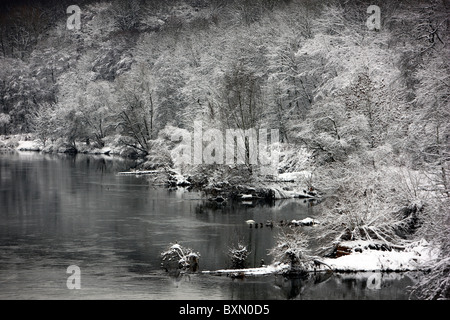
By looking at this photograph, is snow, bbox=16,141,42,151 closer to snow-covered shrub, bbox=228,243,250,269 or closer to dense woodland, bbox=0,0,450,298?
dense woodland, bbox=0,0,450,298

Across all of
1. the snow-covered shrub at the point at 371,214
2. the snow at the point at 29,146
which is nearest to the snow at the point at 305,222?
the snow-covered shrub at the point at 371,214

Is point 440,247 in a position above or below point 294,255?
above

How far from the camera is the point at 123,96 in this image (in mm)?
57719

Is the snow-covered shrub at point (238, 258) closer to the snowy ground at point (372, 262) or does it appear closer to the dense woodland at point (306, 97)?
the snowy ground at point (372, 262)

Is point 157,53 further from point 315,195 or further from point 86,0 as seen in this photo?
point 86,0

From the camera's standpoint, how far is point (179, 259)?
70.8ft

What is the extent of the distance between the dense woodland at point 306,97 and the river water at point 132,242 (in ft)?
9.96

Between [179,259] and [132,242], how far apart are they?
3.41 m

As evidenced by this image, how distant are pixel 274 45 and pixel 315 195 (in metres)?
17.7

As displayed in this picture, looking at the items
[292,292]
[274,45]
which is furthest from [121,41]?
[292,292]

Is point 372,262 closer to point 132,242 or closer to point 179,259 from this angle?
point 179,259

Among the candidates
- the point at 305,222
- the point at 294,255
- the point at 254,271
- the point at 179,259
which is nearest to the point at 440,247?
the point at 294,255

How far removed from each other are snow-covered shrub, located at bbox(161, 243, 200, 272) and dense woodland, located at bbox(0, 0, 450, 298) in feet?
18.1

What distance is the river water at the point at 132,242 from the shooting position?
60.4 feet
